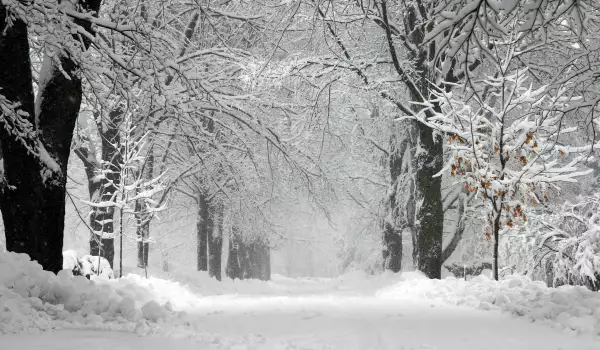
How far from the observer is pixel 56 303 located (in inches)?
227

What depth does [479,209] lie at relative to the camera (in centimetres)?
1723

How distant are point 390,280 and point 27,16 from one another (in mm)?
10068

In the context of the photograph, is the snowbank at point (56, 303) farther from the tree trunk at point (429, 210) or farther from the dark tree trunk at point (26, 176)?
the tree trunk at point (429, 210)

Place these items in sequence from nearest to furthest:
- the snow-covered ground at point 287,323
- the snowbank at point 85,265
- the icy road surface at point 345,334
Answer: the icy road surface at point 345,334, the snow-covered ground at point 287,323, the snowbank at point 85,265

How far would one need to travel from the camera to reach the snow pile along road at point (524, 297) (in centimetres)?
591

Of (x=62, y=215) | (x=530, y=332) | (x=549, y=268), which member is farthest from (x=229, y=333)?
(x=549, y=268)

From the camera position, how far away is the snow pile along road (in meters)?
5.91

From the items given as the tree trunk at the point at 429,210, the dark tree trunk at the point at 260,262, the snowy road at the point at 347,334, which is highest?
the tree trunk at the point at 429,210

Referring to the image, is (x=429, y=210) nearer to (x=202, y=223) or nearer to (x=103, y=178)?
(x=103, y=178)

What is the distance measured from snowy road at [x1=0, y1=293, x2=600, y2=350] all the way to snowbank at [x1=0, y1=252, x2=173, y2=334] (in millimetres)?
347

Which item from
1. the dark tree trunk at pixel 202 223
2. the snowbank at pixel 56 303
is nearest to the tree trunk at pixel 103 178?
the dark tree trunk at pixel 202 223

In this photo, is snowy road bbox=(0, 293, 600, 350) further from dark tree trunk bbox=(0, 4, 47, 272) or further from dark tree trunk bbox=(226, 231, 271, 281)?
dark tree trunk bbox=(226, 231, 271, 281)

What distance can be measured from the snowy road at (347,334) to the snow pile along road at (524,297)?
0.21m

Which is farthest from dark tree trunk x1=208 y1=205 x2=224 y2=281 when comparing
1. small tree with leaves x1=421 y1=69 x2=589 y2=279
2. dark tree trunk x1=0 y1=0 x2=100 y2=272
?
dark tree trunk x1=0 y1=0 x2=100 y2=272
